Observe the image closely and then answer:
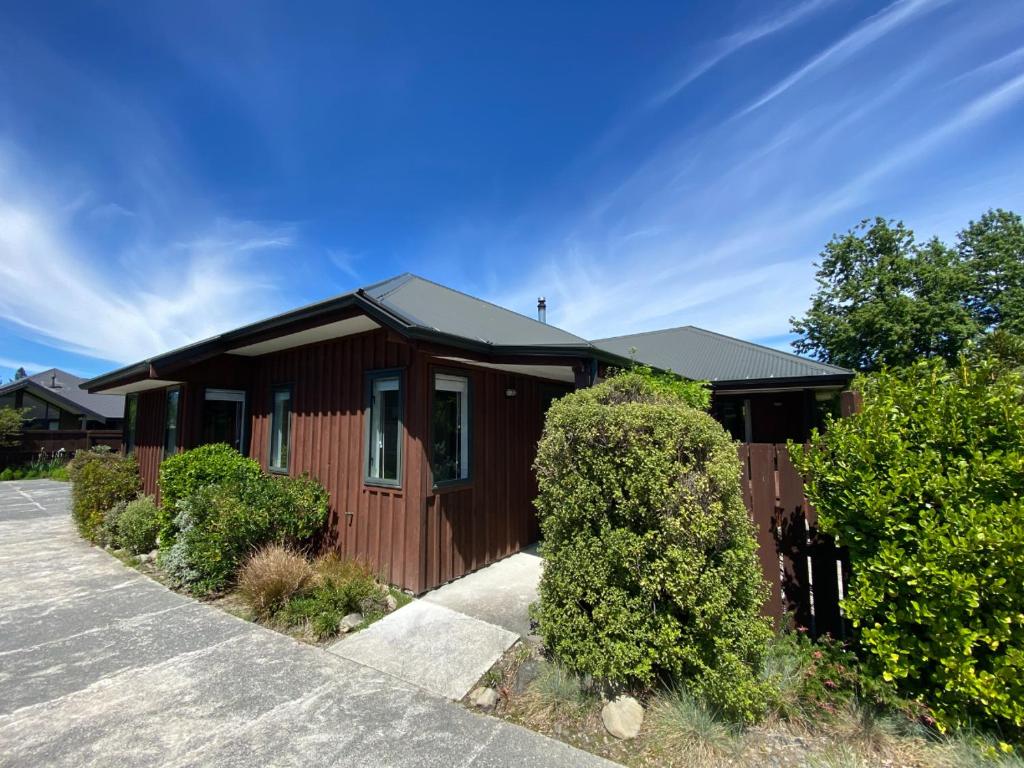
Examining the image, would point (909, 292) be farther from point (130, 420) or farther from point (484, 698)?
point (130, 420)

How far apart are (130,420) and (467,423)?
1127 cm

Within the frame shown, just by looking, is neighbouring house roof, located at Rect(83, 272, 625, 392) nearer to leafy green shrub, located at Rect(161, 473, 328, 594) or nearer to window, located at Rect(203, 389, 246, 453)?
window, located at Rect(203, 389, 246, 453)

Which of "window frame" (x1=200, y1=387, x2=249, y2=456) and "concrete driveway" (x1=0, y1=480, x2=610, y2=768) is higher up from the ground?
"window frame" (x1=200, y1=387, x2=249, y2=456)

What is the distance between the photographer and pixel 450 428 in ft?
17.5

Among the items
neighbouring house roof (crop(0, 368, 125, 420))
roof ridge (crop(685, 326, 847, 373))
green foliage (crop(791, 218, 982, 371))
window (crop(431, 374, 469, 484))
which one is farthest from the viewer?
green foliage (crop(791, 218, 982, 371))

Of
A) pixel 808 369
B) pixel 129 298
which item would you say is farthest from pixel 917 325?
pixel 129 298

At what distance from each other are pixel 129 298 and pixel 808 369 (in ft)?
63.9

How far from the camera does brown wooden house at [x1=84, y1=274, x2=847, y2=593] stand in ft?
15.6

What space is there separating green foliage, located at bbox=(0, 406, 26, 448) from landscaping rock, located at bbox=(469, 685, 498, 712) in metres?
22.4

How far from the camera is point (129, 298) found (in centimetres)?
1310

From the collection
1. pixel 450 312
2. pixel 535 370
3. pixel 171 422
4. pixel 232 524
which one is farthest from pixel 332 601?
pixel 171 422

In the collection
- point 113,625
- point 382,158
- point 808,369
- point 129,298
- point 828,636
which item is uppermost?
point 382,158

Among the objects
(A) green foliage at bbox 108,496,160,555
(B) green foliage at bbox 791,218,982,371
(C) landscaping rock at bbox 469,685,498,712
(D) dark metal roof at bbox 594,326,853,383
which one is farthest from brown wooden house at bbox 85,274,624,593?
(B) green foliage at bbox 791,218,982,371

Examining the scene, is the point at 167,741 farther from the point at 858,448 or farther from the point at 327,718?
the point at 858,448
